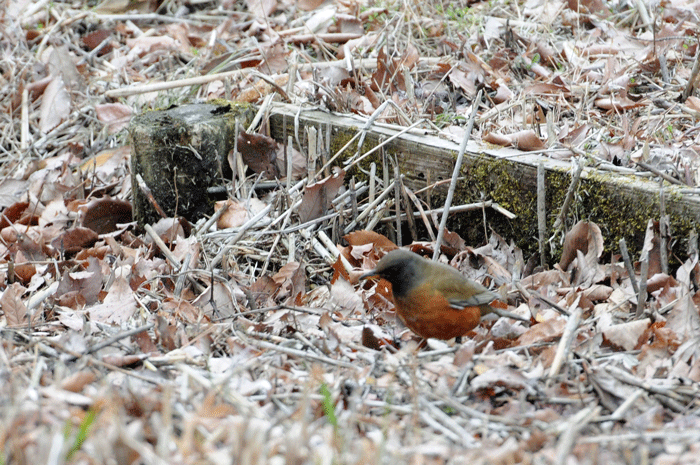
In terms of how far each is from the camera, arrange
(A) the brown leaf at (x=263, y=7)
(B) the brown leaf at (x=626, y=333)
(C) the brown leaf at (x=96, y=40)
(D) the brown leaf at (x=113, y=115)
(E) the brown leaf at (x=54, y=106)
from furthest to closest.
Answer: (C) the brown leaf at (x=96, y=40) < (A) the brown leaf at (x=263, y=7) < (E) the brown leaf at (x=54, y=106) < (D) the brown leaf at (x=113, y=115) < (B) the brown leaf at (x=626, y=333)

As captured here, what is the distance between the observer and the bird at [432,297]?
3545 mm

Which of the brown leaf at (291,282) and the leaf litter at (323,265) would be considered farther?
the brown leaf at (291,282)

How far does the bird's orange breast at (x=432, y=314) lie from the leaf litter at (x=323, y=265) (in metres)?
0.11

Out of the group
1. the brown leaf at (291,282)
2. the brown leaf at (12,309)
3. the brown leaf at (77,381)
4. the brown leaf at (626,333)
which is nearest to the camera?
the brown leaf at (77,381)

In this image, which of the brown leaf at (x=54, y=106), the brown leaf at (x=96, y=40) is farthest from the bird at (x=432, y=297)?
the brown leaf at (x=96, y=40)

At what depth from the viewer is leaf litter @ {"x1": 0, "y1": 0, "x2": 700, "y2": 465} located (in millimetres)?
2438

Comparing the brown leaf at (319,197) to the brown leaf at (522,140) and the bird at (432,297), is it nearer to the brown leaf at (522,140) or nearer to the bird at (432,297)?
the brown leaf at (522,140)

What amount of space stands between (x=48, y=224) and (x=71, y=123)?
1.86 meters

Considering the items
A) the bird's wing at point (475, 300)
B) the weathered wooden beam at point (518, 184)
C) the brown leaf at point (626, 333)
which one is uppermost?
the weathered wooden beam at point (518, 184)

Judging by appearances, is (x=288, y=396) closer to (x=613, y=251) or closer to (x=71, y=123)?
(x=613, y=251)

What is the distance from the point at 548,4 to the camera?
664cm

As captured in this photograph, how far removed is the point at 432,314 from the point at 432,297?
0.08 meters

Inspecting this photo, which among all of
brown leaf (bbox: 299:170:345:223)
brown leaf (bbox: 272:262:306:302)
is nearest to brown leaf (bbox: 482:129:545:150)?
brown leaf (bbox: 299:170:345:223)

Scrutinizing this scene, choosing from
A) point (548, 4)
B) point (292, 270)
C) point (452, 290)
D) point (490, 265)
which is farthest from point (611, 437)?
point (548, 4)
